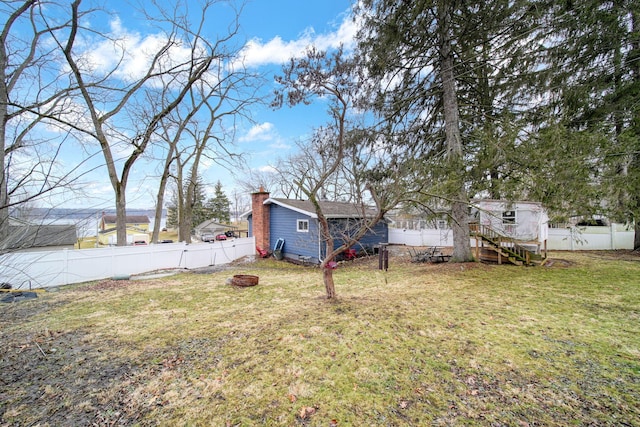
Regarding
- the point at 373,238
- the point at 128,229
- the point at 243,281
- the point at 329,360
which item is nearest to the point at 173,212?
the point at 128,229

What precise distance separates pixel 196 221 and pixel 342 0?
115 ft

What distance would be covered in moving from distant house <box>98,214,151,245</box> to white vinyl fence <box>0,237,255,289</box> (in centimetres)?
1734

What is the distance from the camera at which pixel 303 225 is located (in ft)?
43.4

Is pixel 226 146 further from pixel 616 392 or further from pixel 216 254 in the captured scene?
pixel 616 392

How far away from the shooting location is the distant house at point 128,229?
31.6m

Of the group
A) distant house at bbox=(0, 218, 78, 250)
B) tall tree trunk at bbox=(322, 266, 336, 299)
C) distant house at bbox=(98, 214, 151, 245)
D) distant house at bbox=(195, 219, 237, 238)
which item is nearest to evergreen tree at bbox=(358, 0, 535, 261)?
tall tree trunk at bbox=(322, 266, 336, 299)

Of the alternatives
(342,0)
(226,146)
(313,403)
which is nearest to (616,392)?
(313,403)

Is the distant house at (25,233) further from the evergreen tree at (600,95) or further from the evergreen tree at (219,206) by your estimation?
the evergreen tree at (219,206)

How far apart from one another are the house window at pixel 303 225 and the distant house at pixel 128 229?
20.4 metres

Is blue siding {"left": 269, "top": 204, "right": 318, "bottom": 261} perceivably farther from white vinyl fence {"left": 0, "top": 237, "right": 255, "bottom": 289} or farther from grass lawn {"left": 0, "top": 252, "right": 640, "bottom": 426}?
grass lawn {"left": 0, "top": 252, "right": 640, "bottom": 426}

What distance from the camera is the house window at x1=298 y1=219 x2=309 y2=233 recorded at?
42.8 ft

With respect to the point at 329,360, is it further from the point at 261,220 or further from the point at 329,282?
the point at 261,220

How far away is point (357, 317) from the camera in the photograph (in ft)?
14.7

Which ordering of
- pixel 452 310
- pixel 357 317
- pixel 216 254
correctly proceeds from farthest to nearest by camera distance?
pixel 216 254
pixel 452 310
pixel 357 317
